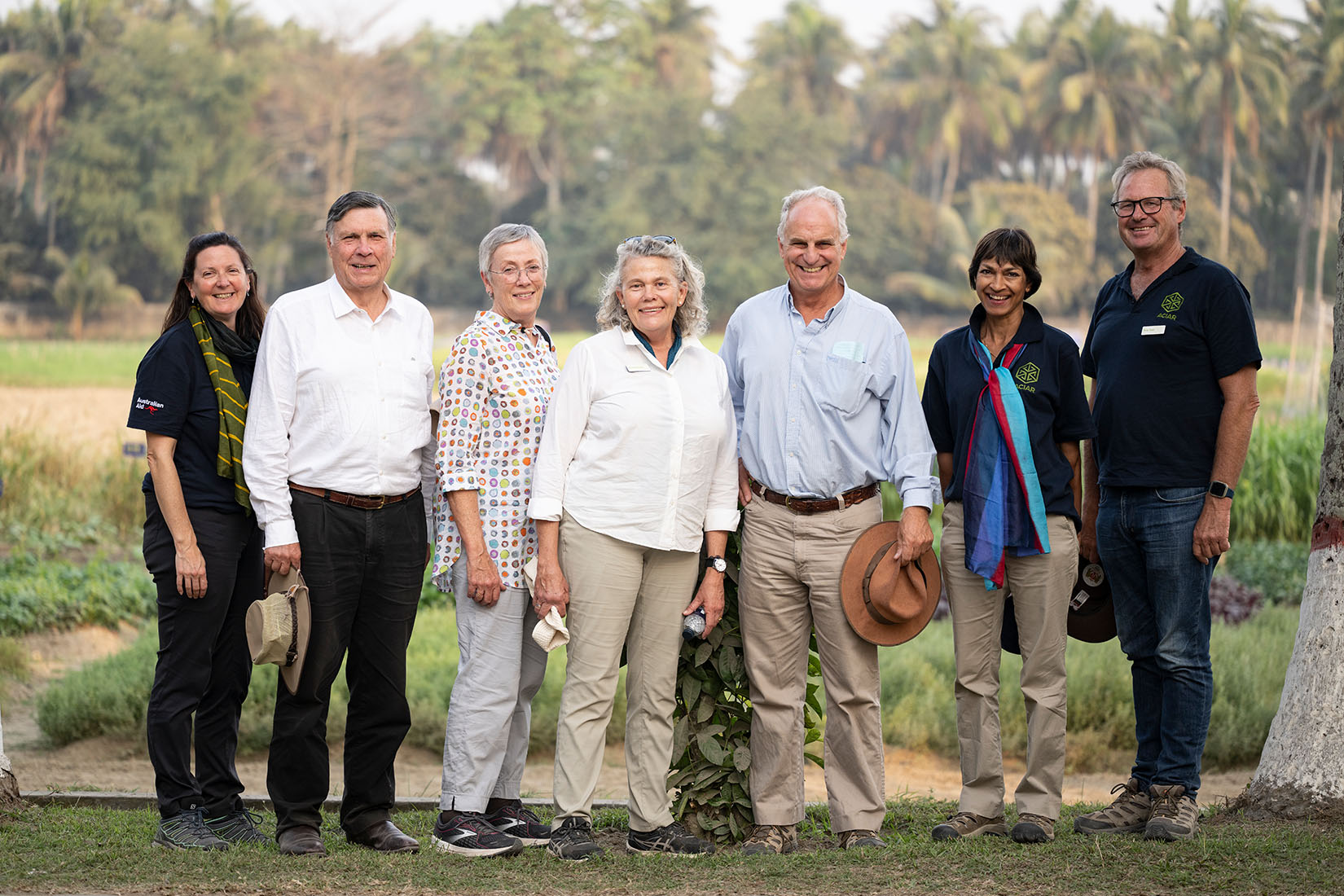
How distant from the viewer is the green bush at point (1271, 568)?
1096cm

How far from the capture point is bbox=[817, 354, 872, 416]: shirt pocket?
4246mm

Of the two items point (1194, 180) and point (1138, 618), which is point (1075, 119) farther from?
point (1138, 618)

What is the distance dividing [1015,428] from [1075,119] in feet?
103

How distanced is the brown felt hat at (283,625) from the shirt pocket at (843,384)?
6.01ft

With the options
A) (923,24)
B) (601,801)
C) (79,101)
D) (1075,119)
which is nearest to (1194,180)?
(1075,119)

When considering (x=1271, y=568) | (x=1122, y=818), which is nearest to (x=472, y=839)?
Result: (x=1122, y=818)

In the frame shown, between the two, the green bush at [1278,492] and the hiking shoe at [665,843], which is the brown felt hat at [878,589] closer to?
the hiking shoe at [665,843]

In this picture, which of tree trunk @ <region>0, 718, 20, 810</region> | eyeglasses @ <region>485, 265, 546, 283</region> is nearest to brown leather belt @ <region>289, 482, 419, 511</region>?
eyeglasses @ <region>485, 265, 546, 283</region>

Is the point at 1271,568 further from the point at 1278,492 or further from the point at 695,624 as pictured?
the point at 695,624

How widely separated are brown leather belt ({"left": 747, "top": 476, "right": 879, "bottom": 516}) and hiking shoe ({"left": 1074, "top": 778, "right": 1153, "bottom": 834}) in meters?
1.44

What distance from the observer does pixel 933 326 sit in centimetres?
2975

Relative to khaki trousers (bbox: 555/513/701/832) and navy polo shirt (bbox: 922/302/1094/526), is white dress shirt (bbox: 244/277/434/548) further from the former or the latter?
navy polo shirt (bbox: 922/302/1094/526)

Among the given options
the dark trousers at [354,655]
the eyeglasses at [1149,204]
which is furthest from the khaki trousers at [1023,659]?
the dark trousers at [354,655]

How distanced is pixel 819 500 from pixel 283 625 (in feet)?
5.94
